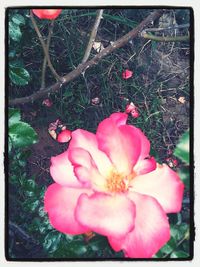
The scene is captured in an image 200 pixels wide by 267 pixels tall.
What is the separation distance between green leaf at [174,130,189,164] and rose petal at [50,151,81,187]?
0.15 meters

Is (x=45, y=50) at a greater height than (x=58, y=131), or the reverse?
(x=45, y=50)

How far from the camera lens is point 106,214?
73cm

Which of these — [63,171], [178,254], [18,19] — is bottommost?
[178,254]

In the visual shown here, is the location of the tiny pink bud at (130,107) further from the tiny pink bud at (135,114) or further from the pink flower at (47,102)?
the pink flower at (47,102)

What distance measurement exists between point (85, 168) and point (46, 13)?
227 millimetres

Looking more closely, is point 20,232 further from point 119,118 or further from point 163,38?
point 163,38

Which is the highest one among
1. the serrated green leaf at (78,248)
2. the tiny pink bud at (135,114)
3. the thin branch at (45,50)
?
the thin branch at (45,50)

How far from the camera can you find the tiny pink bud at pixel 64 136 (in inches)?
30.2

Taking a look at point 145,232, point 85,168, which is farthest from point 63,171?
point 145,232

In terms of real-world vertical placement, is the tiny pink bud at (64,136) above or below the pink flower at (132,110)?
below

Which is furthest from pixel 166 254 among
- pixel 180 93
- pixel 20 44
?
pixel 20 44

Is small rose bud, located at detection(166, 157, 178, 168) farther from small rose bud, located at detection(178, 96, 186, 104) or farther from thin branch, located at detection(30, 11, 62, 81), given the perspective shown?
thin branch, located at detection(30, 11, 62, 81)

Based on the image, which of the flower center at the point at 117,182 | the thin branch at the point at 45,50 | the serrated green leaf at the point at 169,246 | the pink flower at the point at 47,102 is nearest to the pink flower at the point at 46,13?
the thin branch at the point at 45,50
